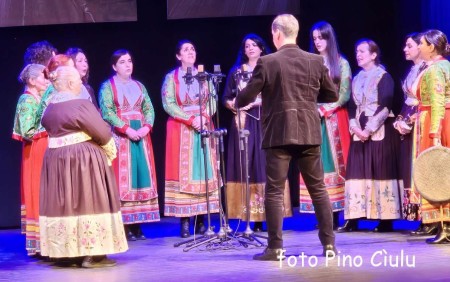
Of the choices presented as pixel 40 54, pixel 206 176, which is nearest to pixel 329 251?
pixel 206 176

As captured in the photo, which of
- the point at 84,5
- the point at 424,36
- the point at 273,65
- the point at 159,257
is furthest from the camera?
the point at 84,5

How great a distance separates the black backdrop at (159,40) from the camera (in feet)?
28.0

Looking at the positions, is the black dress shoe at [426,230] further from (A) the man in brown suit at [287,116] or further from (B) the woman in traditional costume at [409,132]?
(A) the man in brown suit at [287,116]

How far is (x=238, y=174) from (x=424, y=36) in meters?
2.00

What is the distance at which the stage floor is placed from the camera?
197 inches

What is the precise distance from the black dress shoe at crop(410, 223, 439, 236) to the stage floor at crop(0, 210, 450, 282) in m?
0.10

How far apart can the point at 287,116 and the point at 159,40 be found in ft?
12.1

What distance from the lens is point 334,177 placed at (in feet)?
24.2

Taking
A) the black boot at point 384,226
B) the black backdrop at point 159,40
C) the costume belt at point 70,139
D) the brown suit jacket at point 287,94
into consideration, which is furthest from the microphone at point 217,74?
the black backdrop at point 159,40

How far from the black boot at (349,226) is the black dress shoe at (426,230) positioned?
60 cm

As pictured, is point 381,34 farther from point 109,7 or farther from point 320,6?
point 109,7

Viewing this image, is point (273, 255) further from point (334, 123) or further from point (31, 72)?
point (31, 72)

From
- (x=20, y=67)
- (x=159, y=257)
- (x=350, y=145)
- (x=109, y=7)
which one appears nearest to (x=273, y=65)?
(x=159, y=257)

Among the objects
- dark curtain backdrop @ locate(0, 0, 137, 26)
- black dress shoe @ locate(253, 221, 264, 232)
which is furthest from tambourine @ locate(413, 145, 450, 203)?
dark curtain backdrop @ locate(0, 0, 137, 26)
